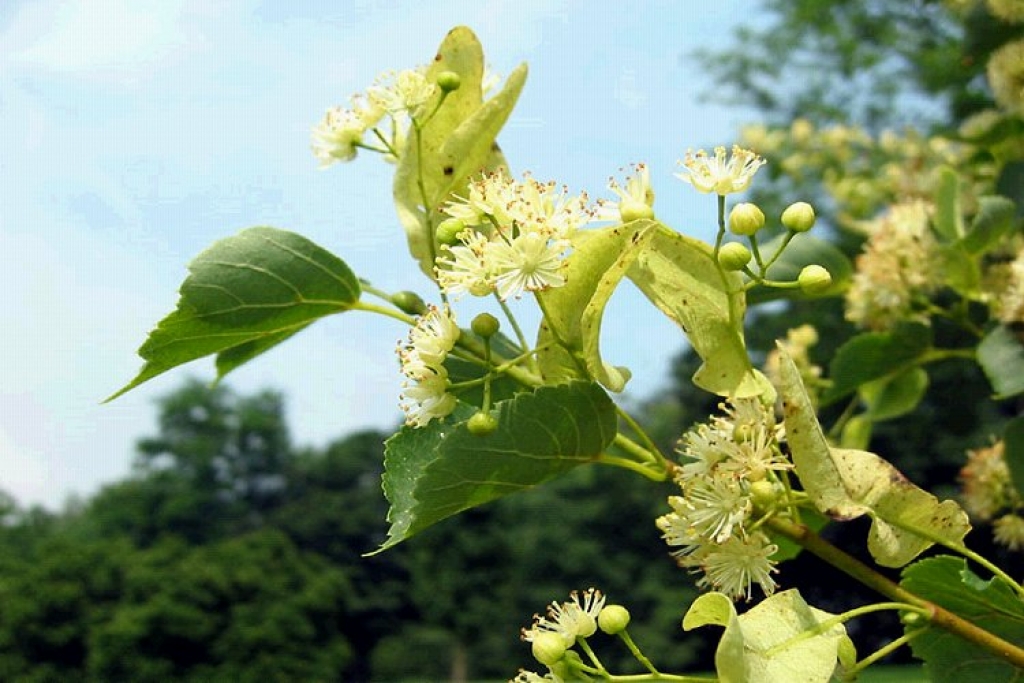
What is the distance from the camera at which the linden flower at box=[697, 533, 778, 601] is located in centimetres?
90

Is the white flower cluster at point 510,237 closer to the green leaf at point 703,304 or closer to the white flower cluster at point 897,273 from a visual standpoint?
the green leaf at point 703,304

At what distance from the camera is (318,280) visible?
3.57 ft

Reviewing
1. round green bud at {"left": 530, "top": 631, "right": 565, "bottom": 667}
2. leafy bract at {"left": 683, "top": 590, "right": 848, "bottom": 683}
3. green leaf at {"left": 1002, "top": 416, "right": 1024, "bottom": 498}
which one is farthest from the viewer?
green leaf at {"left": 1002, "top": 416, "right": 1024, "bottom": 498}

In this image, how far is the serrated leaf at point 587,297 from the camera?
0.83 m

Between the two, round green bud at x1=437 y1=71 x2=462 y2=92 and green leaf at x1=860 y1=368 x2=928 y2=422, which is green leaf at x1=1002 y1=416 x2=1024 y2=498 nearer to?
green leaf at x1=860 y1=368 x2=928 y2=422

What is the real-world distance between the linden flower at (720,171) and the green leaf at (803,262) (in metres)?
0.33

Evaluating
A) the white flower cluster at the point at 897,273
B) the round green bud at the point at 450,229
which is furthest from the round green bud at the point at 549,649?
the white flower cluster at the point at 897,273

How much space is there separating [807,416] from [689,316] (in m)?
0.13

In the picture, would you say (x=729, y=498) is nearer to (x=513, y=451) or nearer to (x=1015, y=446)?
(x=513, y=451)

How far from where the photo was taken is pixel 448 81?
1041 mm

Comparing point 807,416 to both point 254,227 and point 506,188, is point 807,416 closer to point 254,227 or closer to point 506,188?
point 506,188

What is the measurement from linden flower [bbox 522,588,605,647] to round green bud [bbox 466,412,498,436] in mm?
156

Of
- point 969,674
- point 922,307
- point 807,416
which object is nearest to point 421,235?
point 807,416

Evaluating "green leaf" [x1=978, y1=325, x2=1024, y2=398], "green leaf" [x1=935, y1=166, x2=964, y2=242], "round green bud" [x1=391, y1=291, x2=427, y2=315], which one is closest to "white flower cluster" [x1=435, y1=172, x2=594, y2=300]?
"round green bud" [x1=391, y1=291, x2=427, y2=315]
